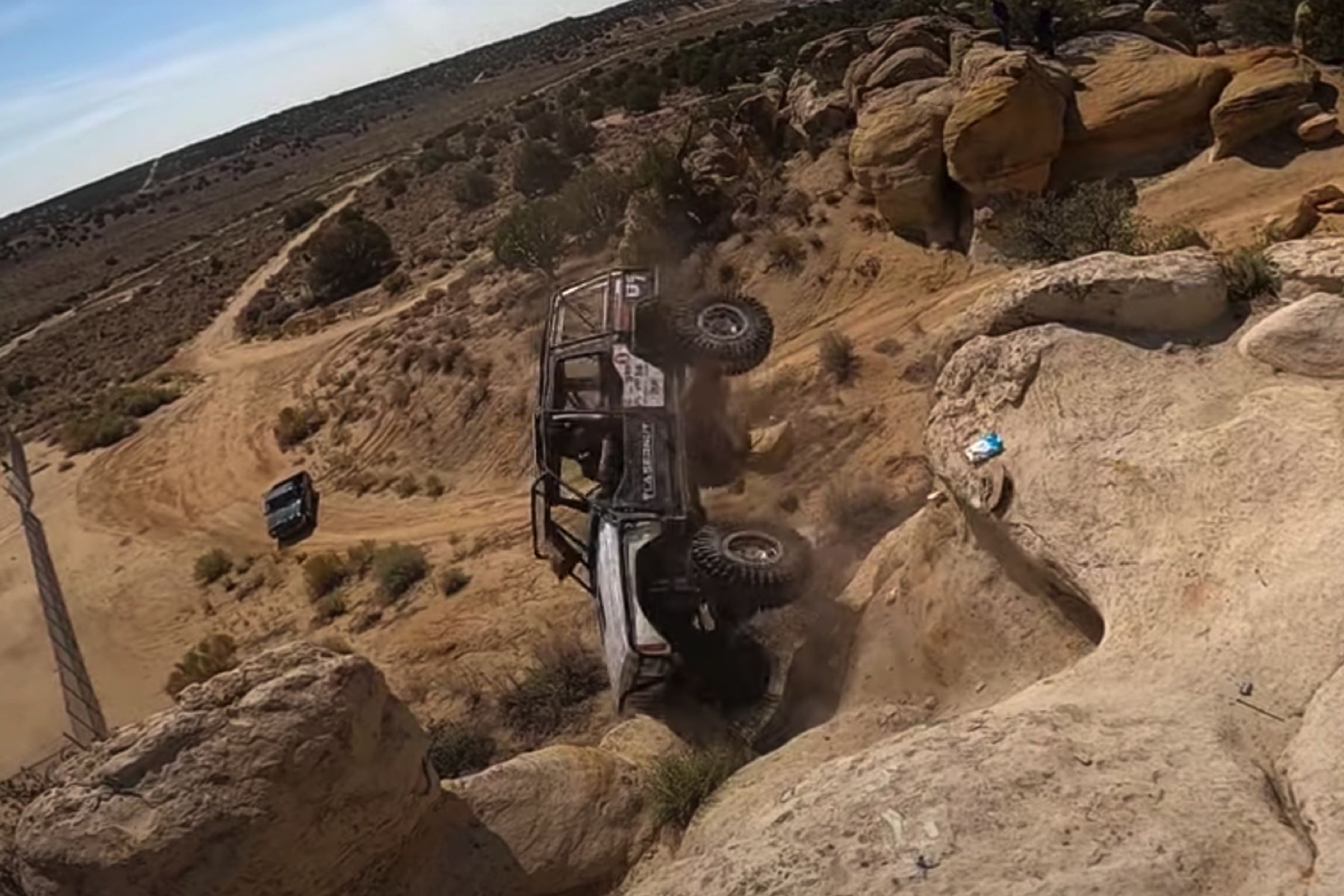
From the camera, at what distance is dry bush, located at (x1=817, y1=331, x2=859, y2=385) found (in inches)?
624

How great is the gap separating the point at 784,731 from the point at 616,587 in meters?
1.92

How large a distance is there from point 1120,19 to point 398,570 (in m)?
16.4

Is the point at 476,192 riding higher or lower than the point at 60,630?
higher

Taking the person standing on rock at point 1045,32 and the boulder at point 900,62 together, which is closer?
the person standing on rock at point 1045,32

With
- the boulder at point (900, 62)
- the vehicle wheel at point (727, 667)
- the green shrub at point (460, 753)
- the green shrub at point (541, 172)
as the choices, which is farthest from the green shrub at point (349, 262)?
the vehicle wheel at point (727, 667)

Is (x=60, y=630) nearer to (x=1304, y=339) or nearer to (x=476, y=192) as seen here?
(x=1304, y=339)

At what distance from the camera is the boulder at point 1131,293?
834cm

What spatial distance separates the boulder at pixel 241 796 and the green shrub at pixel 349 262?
29.2 metres

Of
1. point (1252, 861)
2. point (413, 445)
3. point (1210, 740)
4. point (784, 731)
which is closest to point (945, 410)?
point (784, 731)

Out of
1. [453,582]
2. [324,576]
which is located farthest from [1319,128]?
[324,576]

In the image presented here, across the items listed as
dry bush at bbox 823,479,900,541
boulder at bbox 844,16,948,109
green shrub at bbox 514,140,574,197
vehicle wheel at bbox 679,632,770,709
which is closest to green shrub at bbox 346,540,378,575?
dry bush at bbox 823,479,900,541

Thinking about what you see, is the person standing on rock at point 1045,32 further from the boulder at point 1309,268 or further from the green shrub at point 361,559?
the green shrub at point 361,559

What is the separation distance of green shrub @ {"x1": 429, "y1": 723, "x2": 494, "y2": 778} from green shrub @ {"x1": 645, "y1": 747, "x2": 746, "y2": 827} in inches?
143

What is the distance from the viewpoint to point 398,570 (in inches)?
651
